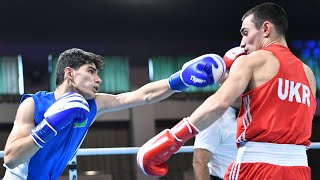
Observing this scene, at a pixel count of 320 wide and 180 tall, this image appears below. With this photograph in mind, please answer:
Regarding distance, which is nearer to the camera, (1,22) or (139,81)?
(1,22)

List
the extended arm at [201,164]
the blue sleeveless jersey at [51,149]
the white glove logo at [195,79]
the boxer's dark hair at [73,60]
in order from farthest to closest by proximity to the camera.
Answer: the extended arm at [201,164]
the boxer's dark hair at [73,60]
the blue sleeveless jersey at [51,149]
the white glove logo at [195,79]

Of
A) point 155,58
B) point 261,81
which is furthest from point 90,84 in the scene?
point 155,58

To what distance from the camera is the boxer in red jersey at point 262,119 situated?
202 cm

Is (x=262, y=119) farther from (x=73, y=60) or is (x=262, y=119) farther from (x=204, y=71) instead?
(x=73, y=60)

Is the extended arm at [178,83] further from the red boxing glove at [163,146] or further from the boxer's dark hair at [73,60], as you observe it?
the red boxing glove at [163,146]

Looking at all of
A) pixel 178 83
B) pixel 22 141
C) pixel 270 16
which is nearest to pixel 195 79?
pixel 178 83

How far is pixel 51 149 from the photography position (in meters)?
2.63

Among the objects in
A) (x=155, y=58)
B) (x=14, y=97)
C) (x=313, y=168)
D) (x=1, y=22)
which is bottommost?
(x=313, y=168)

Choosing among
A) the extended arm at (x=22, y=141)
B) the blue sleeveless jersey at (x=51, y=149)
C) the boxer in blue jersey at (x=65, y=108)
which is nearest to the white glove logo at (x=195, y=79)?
the boxer in blue jersey at (x=65, y=108)

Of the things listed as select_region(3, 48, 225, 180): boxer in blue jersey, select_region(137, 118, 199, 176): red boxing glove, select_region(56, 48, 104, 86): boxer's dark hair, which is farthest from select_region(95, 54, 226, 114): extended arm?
select_region(137, 118, 199, 176): red boxing glove

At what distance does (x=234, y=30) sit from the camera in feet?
30.1

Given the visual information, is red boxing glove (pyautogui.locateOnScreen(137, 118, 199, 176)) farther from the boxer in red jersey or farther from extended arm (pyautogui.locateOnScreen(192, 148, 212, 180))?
extended arm (pyautogui.locateOnScreen(192, 148, 212, 180))

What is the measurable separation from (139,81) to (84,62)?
6268 mm

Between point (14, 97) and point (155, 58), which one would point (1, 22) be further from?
point (155, 58)
